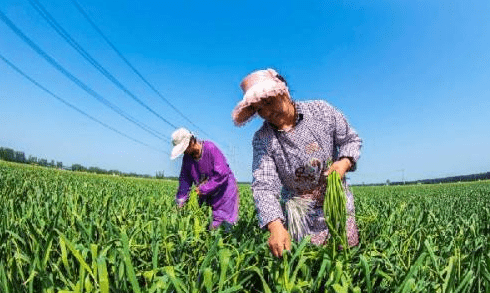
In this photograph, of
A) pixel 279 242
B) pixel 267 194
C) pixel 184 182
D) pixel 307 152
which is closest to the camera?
pixel 279 242

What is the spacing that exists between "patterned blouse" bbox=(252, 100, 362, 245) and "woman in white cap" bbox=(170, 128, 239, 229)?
2.35 meters

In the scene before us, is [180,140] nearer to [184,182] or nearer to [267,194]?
[184,182]

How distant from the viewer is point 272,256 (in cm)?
204

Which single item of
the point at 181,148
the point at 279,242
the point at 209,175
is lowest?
the point at 279,242

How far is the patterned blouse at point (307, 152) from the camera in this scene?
262 cm

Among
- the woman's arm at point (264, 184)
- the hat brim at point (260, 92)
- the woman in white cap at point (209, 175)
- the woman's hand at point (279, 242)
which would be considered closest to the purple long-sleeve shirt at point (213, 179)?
the woman in white cap at point (209, 175)

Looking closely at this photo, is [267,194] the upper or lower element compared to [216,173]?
lower

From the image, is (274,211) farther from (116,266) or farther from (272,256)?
(116,266)

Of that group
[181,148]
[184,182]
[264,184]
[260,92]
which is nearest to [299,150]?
[264,184]

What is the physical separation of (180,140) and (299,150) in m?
2.55

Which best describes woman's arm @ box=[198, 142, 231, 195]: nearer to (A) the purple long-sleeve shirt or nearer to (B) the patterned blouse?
(A) the purple long-sleeve shirt

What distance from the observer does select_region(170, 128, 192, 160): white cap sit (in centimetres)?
487

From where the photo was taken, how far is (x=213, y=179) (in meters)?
5.04

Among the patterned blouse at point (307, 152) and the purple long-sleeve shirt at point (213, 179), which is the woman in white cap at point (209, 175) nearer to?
the purple long-sleeve shirt at point (213, 179)
